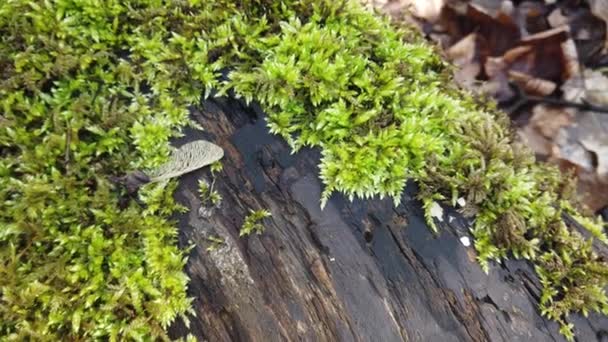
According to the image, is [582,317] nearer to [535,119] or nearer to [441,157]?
[441,157]

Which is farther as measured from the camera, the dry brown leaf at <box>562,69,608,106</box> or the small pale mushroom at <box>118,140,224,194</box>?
the dry brown leaf at <box>562,69,608,106</box>

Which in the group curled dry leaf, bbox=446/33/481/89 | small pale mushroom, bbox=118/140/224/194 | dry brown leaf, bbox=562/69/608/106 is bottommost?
dry brown leaf, bbox=562/69/608/106

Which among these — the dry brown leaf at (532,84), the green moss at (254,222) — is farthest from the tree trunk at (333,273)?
the dry brown leaf at (532,84)

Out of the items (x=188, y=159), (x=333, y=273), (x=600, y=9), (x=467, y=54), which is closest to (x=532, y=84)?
(x=467, y=54)

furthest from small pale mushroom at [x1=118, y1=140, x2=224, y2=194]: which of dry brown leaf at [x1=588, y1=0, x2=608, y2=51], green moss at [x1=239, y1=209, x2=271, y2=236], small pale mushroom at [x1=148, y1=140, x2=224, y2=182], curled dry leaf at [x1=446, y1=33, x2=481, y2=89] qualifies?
dry brown leaf at [x1=588, y1=0, x2=608, y2=51]

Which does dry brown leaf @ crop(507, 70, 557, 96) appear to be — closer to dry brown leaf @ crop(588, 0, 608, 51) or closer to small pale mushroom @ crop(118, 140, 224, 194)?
dry brown leaf @ crop(588, 0, 608, 51)

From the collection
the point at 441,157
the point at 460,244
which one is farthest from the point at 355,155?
the point at 460,244

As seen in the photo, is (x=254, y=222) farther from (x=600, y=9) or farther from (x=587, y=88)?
(x=600, y=9)
